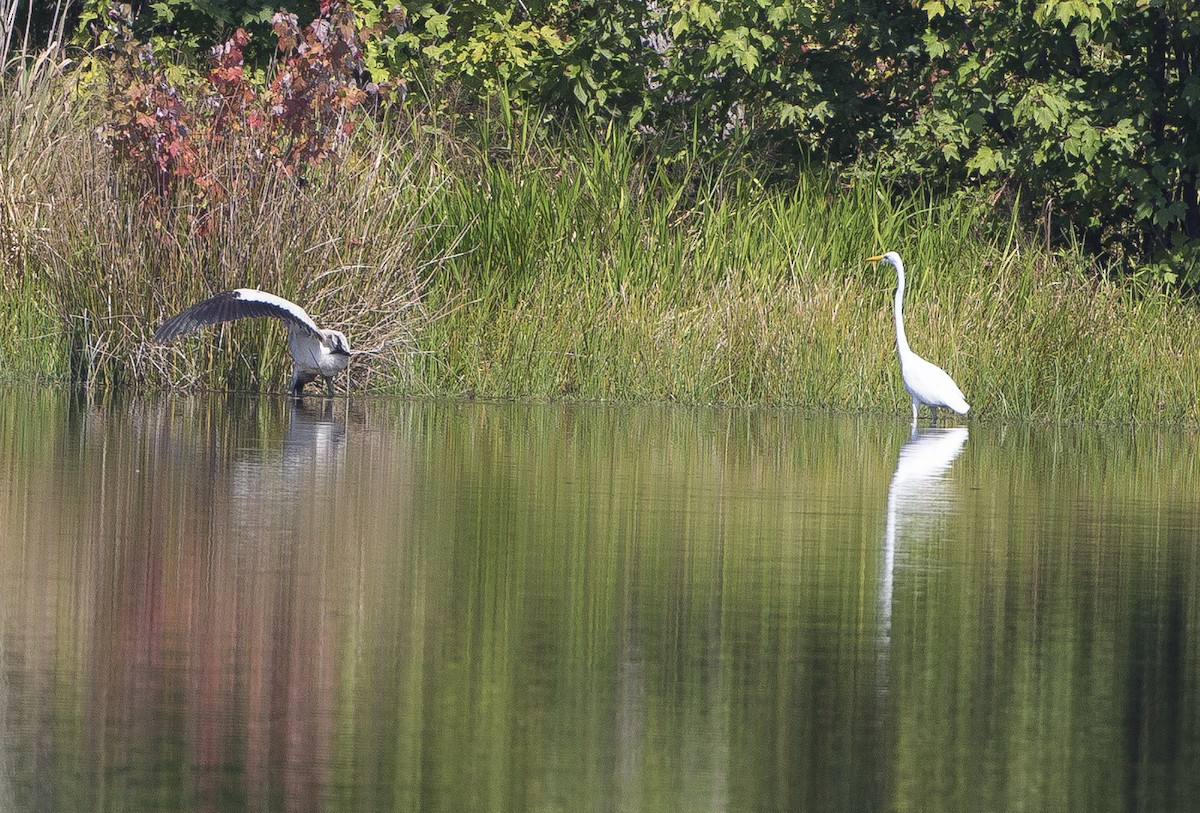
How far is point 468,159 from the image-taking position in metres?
17.5

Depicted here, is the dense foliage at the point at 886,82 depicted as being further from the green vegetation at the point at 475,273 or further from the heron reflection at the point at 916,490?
the heron reflection at the point at 916,490

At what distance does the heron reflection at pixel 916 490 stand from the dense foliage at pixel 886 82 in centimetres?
570

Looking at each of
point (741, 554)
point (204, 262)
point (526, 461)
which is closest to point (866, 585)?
point (741, 554)

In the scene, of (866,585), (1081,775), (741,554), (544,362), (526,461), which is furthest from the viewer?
(544,362)

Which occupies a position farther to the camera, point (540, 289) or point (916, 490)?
point (540, 289)

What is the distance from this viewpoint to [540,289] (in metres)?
15.4

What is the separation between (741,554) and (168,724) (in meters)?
2.96

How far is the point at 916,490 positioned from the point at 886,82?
1146 cm

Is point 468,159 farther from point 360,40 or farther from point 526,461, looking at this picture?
point 526,461

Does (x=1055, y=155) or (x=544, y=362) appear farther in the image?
(x=1055, y=155)

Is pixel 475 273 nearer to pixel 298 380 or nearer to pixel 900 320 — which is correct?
pixel 298 380

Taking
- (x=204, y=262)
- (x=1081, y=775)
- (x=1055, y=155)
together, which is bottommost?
(x=1081, y=775)

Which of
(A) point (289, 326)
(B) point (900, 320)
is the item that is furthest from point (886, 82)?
(A) point (289, 326)

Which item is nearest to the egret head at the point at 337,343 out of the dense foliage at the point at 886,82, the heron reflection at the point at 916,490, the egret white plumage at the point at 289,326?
the egret white plumage at the point at 289,326
